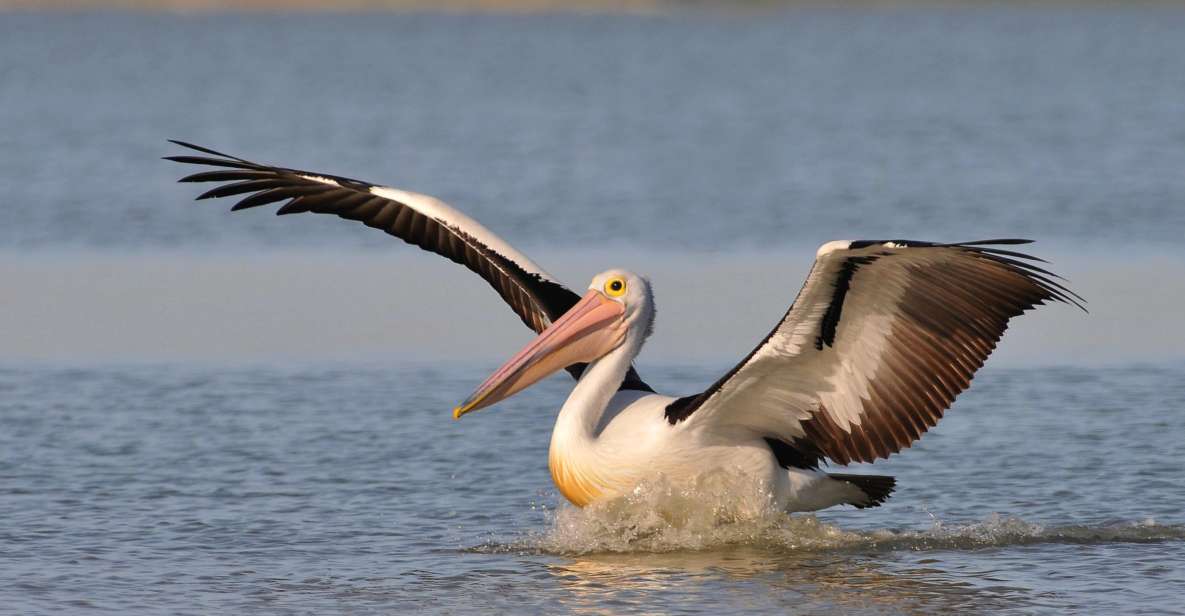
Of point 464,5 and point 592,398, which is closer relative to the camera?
point 592,398

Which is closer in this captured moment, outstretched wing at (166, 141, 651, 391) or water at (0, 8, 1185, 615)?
water at (0, 8, 1185, 615)

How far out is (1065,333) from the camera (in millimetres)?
15398

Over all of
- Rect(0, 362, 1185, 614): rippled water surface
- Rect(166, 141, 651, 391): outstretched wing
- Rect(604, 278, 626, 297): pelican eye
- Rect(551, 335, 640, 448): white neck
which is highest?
Rect(166, 141, 651, 391): outstretched wing

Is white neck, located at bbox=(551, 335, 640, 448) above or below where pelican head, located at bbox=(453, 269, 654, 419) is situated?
below

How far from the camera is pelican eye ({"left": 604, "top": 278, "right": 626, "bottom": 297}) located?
997cm

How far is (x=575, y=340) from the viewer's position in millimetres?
9844

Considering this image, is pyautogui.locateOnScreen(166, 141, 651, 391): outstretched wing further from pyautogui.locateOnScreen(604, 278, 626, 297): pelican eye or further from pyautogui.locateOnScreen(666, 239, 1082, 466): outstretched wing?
pyautogui.locateOnScreen(666, 239, 1082, 466): outstretched wing

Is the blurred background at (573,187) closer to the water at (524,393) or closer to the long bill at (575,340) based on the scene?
the water at (524,393)

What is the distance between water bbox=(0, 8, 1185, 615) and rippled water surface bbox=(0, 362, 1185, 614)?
0.09 ft

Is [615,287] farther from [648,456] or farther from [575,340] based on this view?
[648,456]

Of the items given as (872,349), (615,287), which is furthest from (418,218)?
(872,349)

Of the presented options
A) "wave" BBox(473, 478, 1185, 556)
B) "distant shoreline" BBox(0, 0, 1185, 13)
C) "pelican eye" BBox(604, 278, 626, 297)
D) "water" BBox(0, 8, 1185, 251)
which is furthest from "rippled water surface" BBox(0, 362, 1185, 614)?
"distant shoreline" BBox(0, 0, 1185, 13)

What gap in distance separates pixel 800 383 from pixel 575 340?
3.47ft

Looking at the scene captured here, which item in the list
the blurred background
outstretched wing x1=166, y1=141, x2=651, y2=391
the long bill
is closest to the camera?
the long bill
